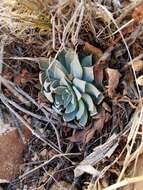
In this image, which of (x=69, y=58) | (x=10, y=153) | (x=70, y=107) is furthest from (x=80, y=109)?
(x=10, y=153)

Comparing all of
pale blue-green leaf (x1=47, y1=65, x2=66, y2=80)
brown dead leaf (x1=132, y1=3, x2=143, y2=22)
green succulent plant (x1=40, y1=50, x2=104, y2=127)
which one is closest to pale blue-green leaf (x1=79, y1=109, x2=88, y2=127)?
green succulent plant (x1=40, y1=50, x2=104, y2=127)

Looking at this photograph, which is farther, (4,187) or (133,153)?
(4,187)

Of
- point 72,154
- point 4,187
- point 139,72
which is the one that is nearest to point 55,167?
point 72,154

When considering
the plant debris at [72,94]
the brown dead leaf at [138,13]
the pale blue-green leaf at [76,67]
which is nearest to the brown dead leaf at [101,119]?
the plant debris at [72,94]

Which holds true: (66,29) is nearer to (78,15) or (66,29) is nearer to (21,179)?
(78,15)

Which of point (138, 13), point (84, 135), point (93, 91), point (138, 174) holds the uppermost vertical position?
point (138, 13)

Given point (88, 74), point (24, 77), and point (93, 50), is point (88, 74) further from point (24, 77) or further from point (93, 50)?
point (24, 77)
